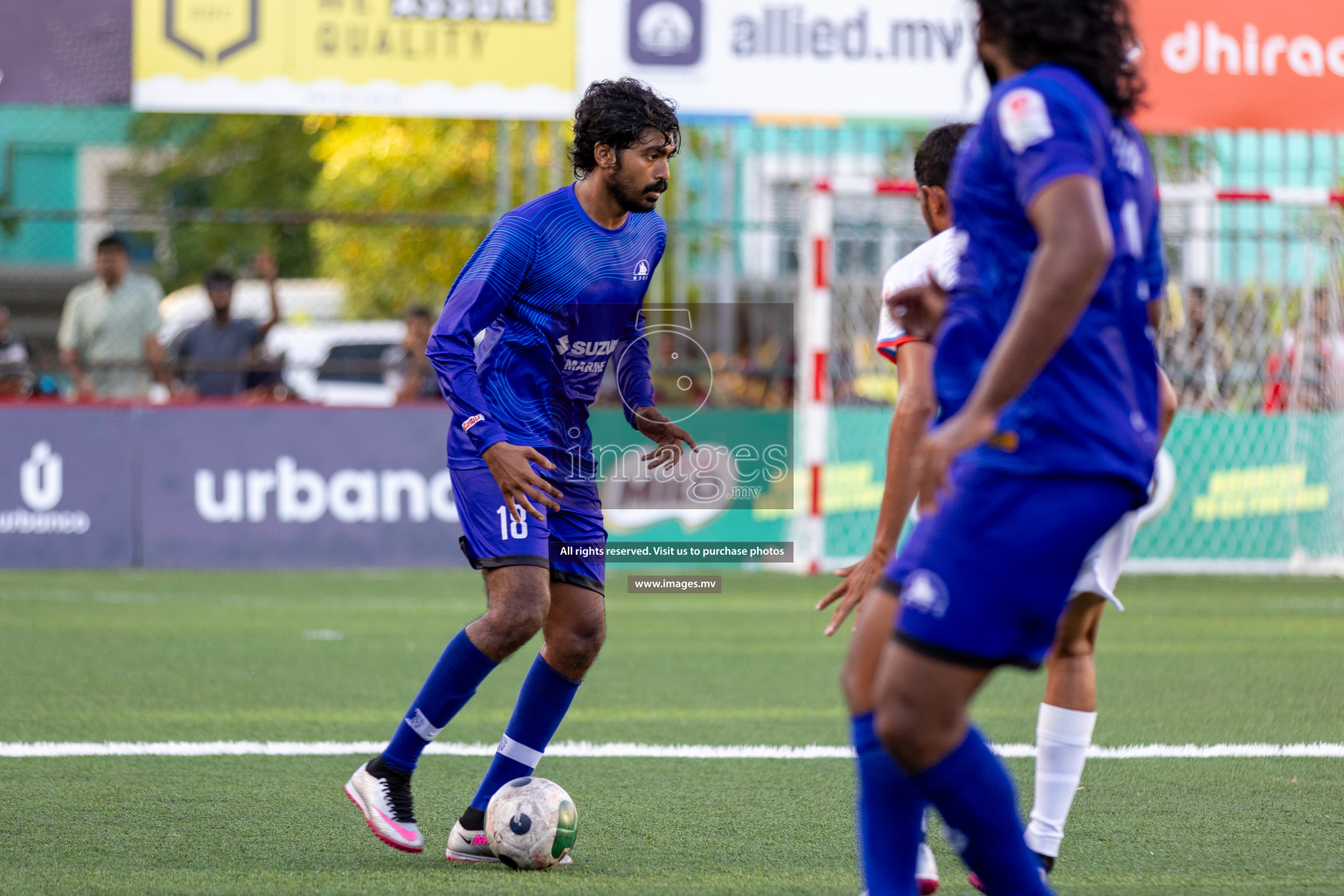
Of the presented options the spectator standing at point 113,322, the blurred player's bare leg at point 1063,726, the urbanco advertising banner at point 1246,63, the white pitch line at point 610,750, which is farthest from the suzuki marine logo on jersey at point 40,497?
the blurred player's bare leg at point 1063,726

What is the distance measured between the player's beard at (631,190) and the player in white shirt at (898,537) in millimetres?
755

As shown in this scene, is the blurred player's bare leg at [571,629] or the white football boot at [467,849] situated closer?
the white football boot at [467,849]

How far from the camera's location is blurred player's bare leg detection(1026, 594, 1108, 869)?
13.0 feet

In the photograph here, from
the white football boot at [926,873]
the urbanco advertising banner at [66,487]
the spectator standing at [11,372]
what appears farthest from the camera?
the spectator standing at [11,372]

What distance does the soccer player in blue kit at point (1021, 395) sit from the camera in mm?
2615

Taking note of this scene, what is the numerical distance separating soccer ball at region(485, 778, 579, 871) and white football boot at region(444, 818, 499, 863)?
0.07 metres

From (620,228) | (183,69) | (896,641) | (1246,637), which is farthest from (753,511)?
(896,641)

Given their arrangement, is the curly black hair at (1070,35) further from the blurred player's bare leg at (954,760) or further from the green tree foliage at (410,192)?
the green tree foliage at (410,192)

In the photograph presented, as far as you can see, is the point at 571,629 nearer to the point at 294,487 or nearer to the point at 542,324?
the point at 542,324

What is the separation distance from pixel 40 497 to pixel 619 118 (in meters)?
8.95

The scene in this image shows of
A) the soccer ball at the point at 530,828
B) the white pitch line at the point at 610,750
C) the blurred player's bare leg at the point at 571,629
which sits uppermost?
the blurred player's bare leg at the point at 571,629

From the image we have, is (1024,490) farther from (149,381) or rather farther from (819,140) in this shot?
(819,140)

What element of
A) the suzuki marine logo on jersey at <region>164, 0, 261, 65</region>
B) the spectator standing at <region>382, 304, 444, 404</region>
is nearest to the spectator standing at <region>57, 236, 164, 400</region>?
the suzuki marine logo on jersey at <region>164, 0, 261, 65</region>

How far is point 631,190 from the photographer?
14.7 ft
